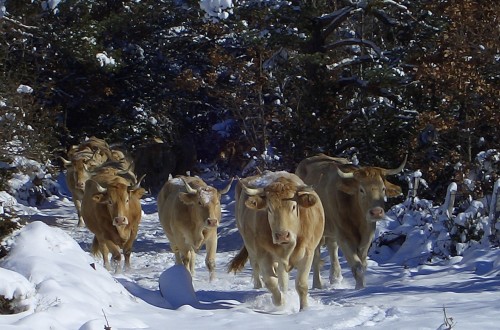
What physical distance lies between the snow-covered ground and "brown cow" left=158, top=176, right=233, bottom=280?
1.46 feet

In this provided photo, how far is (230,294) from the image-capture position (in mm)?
11672

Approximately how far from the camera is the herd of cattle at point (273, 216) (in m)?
9.97

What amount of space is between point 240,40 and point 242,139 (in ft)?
9.52

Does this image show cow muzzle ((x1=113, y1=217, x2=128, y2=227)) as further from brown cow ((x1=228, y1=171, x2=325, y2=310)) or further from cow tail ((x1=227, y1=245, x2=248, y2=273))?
brown cow ((x1=228, y1=171, x2=325, y2=310))

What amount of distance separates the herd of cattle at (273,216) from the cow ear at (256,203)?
1cm

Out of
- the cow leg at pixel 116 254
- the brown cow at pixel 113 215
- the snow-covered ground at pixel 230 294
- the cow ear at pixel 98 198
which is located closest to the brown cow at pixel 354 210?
the snow-covered ground at pixel 230 294

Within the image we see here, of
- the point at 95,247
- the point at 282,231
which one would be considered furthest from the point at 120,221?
the point at 282,231

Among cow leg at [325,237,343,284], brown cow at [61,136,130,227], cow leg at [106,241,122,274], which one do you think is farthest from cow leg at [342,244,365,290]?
brown cow at [61,136,130,227]

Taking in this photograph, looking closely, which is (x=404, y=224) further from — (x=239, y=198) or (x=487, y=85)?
(x=239, y=198)

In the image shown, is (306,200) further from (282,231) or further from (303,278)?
(303,278)

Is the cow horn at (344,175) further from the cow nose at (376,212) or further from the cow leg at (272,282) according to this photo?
the cow leg at (272,282)

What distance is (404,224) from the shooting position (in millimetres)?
15438

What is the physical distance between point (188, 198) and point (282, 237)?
3697mm

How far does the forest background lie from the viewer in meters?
16.7
